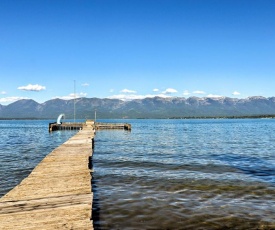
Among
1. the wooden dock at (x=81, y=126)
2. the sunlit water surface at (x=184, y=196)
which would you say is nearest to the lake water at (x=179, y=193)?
the sunlit water surface at (x=184, y=196)

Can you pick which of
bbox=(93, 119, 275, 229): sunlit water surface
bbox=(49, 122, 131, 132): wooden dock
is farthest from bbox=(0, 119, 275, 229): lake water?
bbox=(49, 122, 131, 132): wooden dock

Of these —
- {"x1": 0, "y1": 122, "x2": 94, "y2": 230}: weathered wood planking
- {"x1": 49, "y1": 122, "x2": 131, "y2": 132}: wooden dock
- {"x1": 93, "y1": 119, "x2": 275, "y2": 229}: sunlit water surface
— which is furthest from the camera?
{"x1": 49, "y1": 122, "x2": 131, "y2": 132}: wooden dock

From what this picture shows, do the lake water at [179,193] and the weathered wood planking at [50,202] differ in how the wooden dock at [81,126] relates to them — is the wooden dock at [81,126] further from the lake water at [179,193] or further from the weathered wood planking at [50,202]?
the weathered wood planking at [50,202]

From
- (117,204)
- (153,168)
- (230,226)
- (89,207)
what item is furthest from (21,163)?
(230,226)

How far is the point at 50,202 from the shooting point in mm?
9719

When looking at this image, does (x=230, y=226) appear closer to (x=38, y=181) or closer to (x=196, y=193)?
(x=196, y=193)

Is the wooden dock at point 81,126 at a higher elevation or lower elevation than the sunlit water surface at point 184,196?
higher

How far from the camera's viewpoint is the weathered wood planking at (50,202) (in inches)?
311

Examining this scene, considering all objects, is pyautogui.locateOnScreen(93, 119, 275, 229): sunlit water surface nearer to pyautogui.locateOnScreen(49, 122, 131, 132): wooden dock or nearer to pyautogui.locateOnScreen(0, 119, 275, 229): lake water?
pyautogui.locateOnScreen(0, 119, 275, 229): lake water

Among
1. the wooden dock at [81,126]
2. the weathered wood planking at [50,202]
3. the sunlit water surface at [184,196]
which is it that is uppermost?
the wooden dock at [81,126]

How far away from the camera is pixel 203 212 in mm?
11094

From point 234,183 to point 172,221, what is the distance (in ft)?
22.0

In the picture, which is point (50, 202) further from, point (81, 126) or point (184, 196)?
point (81, 126)

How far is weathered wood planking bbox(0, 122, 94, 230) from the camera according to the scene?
311 inches
